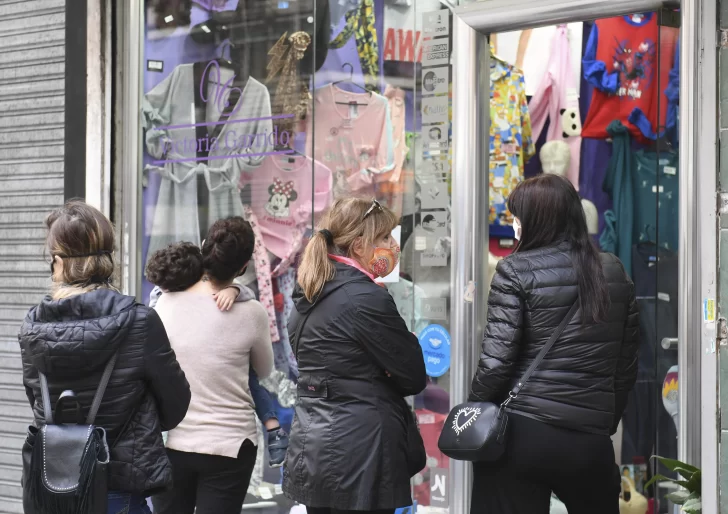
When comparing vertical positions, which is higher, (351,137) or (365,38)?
(365,38)

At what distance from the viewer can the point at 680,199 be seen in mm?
4125

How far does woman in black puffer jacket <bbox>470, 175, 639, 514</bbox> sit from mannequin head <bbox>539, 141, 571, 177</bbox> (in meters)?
2.53

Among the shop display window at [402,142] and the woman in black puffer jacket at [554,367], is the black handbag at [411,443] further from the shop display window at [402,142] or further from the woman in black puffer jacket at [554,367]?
the shop display window at [402,142]

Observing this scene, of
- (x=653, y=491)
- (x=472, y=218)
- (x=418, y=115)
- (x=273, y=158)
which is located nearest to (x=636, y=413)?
(x=653, y=491)

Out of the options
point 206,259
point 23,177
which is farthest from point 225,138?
point 206,259

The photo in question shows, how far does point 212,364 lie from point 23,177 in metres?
2.66

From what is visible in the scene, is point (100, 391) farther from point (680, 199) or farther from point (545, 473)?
point (680, 199)

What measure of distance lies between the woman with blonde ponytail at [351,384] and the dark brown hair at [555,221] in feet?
1.84

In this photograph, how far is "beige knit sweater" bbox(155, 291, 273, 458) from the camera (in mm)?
4055

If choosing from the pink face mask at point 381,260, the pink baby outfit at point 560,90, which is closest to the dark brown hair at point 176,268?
the pink face mask at point 381,260

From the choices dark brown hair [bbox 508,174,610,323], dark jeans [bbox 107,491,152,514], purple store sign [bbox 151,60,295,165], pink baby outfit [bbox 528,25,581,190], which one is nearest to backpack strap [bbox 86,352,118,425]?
dark jeans [bbox 107,491,152,514]

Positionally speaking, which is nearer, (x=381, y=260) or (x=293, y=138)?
(x=381, y=260)

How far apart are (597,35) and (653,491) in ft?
8.98

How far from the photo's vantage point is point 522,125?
603 cm
